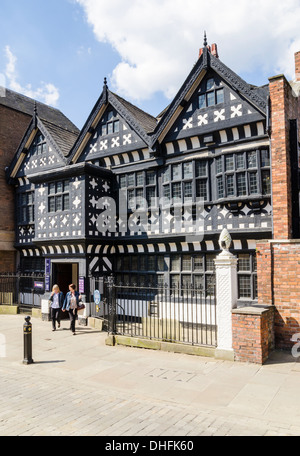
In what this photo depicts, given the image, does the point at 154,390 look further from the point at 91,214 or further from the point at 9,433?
the point at 91,214

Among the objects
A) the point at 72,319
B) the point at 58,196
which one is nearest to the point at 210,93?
the point at 58,196

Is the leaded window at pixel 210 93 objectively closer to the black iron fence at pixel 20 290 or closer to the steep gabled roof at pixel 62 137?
the steep gabled roof at pixel 62 137

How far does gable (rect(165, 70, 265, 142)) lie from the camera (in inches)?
503

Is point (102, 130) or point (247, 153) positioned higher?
point (102, 130)

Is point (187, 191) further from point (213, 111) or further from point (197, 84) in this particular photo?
point (197, 84)

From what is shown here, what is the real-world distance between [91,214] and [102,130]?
4.49m

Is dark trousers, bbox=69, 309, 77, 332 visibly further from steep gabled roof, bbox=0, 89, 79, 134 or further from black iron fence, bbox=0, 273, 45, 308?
steep gabled roof, bbox=0, 89, 79, 134

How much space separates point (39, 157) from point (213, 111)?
10223 millimetres

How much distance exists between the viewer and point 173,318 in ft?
46.2

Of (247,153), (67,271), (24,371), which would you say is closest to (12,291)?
(67,271)

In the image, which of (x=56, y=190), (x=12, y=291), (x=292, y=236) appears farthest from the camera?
(x=12, y=291)

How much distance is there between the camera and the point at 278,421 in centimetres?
558
